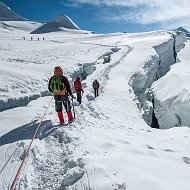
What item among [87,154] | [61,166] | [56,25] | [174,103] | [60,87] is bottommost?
[174,103]

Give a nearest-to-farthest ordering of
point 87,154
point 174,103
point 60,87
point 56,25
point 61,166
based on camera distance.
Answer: point 61,166 → point 87,154 → point 60,87 → point 174,103 → point 56,25

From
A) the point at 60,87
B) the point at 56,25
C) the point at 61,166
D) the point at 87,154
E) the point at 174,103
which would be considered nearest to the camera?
the point at 61,166

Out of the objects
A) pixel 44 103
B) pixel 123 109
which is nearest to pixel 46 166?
pixel 44 103

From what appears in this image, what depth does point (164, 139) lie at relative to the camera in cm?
871

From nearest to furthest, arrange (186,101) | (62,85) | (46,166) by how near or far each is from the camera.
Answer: (46,166) → (62,85) → (186,101)

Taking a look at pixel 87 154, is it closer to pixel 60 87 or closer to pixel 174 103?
pixel 60 87

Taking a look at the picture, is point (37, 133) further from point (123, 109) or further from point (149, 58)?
point (149, 58)

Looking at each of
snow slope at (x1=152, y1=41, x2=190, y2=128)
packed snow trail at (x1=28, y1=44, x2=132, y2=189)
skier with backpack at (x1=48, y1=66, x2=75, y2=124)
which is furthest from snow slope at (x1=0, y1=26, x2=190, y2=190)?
snow slope at (x1=152, y1=41, x2=190, y2=128)

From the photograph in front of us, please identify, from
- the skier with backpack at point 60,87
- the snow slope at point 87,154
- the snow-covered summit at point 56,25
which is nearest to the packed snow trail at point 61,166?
the snow slope at point 87,154

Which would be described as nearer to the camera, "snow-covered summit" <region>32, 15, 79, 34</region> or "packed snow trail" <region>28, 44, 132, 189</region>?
"packed snow trail" <region>28, 44, 132, 189</region>

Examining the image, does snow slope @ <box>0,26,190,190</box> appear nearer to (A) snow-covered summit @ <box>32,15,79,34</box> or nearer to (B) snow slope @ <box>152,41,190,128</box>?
(B) snow slope @ <box>152,41,190,128</box>

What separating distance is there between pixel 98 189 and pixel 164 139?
179 inches

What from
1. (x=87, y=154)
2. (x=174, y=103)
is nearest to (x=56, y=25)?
(x=174, y=103)

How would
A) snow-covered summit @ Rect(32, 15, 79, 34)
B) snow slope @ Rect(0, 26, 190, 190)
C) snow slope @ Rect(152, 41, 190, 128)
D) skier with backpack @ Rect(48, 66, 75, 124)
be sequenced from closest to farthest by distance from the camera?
snow slope @ Rect(0, 26, 190, 190) < skier with backpack @ Rect(48, 66, 75, 124) < snow slope @ Rect(152, 41, 190, 128) < snow-covered summit @ Rect(32, 15, 79, 34)
